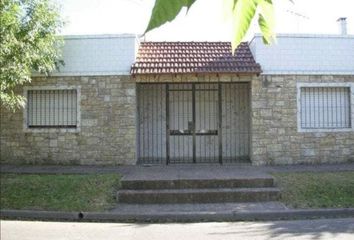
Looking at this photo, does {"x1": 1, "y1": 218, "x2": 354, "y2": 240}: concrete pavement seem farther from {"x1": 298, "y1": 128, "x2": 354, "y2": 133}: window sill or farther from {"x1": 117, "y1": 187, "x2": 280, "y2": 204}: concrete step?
{"x1": 298, "y1": 128, "x2": 354, "y2": 133}: window sill

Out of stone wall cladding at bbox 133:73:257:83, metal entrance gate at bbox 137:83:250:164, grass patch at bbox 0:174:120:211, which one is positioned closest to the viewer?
grass patch at bbox 0:174:120:211

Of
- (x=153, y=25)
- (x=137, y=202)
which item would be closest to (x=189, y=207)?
(x=137, y=202)

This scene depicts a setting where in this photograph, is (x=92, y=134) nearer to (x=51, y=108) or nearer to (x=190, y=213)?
(x=51, y=108)

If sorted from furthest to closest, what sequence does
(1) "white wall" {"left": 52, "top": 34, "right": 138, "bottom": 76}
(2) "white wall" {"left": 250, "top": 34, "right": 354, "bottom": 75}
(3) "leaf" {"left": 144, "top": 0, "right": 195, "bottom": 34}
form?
(1) "white wall" {"left": 52, "top": 34, "right": 138, "bottom": 76}, (2) "white wall" {"left": 250, "top": 34, "right": 354, "bottom": 75}, (3) "leaf" {"left": 144, "top": 0, "right": 195, "bottom": 34}

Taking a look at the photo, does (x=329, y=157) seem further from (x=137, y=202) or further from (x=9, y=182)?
(x=9, y=182)

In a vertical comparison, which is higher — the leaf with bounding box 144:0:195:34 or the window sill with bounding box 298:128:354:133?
the leaf with bounding box 144:0:195:34

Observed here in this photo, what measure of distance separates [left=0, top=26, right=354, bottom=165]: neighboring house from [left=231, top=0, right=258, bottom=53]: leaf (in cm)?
1346

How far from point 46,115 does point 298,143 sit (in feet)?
26.4

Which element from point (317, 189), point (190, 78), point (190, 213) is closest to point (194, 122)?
point (190, 78)

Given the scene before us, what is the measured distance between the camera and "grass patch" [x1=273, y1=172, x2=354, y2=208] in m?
10.6

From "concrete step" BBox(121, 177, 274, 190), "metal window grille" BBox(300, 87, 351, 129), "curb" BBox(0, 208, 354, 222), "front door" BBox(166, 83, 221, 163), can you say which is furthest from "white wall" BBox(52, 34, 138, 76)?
"curb" BBox(0, 208, 354, 222)

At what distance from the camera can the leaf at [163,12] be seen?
88 centimetres

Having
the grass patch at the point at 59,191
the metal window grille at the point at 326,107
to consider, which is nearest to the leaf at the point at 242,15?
the grass patch at the point at 59,191

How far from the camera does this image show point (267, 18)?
0.97 metres
